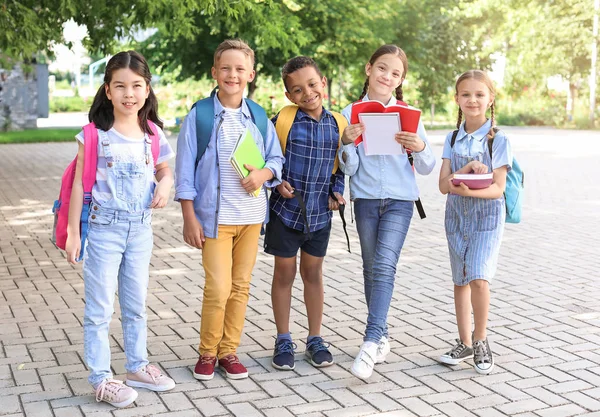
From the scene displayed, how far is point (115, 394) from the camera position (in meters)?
4.22

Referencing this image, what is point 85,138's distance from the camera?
4.18 m

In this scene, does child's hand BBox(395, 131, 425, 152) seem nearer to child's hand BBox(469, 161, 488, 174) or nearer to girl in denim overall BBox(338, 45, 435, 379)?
girl in denim overall BBox(338, 45, 435, 379)

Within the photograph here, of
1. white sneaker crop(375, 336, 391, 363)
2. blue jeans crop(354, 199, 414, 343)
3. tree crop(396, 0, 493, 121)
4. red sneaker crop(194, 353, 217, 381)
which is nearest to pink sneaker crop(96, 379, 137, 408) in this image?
red sneaker crop(194, 353, 217, 381)

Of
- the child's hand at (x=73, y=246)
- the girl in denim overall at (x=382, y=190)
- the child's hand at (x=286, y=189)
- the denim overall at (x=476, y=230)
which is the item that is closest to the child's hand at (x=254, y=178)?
the child's hand at (x=286, y=189)

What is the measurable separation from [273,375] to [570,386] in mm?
1590

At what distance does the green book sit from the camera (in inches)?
175

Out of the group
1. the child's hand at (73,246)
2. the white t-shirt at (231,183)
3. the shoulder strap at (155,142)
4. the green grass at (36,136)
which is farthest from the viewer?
the green grass at (36,136)

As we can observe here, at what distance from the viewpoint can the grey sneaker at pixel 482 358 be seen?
4812mm

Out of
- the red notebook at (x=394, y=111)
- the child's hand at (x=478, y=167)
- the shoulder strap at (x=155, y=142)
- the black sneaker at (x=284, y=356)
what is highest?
the red notebook at (x=394, y=111)

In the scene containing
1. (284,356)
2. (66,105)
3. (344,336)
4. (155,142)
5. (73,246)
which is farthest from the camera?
(66,105)

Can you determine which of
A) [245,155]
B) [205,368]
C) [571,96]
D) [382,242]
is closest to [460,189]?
[382,242]

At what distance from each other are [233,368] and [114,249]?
0.95m

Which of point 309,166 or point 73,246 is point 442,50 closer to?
point 309,166

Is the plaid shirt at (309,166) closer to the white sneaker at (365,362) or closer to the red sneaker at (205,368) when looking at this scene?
the white sneaker at (365,362)
